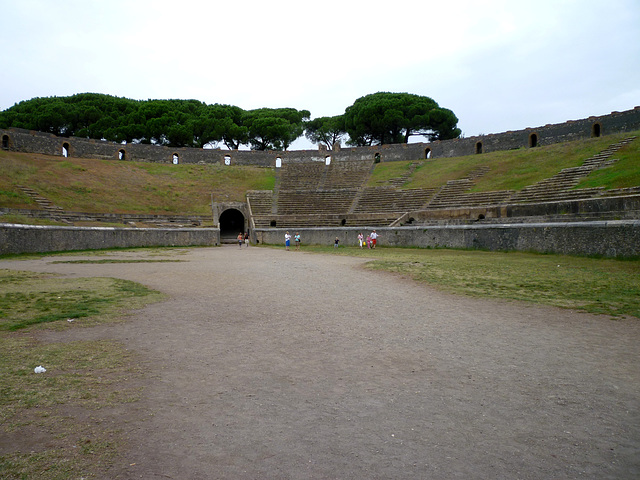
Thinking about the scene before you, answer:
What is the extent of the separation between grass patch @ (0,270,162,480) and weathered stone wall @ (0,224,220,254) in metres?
13.2

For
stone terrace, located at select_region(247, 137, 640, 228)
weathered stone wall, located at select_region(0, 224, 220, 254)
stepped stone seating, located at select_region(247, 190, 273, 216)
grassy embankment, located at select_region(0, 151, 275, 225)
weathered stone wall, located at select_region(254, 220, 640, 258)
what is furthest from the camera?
stepped stone seating, located at select_region(247, 190, 273, 216)

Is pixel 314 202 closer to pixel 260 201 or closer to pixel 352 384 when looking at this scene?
pixel 260 201

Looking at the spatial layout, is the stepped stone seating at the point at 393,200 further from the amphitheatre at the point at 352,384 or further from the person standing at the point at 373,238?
the amphitheatre at the point at 352,384

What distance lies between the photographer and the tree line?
49938 mm

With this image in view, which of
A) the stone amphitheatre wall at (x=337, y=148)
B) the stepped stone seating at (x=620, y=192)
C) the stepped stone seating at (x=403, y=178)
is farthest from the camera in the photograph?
the stepped stone seating at (x=403, y=178)

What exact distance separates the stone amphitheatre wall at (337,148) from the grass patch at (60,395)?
37771 millimetres

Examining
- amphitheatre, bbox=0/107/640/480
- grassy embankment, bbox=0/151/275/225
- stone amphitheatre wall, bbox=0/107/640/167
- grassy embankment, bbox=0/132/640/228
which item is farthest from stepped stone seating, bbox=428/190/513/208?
grassy embankment, bbox=0/151/275/225

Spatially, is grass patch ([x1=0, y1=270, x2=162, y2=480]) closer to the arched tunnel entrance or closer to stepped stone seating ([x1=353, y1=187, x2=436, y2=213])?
stepped stone seating ([x1=353, y1=187, x2=436, y2=213])

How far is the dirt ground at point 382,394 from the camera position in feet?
7.74

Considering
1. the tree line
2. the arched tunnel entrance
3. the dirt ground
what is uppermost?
the tree line

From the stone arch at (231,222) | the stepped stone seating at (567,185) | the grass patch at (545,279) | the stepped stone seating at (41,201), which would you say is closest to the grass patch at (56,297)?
the grass patch at (545,279)

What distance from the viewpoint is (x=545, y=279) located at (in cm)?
897

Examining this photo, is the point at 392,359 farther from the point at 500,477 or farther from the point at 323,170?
the point at 323,170

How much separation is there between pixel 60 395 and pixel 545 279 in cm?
923
